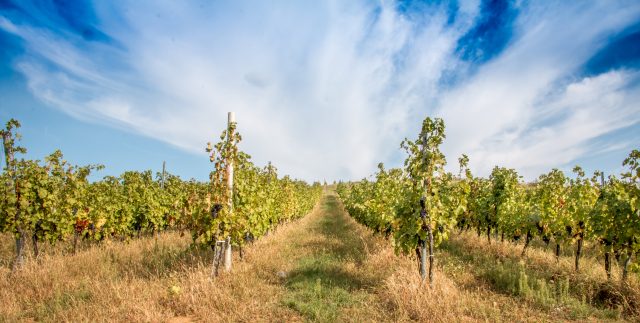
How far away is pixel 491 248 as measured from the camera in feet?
34.6

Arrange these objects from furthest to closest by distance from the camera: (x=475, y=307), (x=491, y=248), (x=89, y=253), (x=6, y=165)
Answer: (x=491, y=248) → (x=89, y=253) → (x=6, y=165) → (x=475, y=307)

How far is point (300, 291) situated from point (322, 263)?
2.14m

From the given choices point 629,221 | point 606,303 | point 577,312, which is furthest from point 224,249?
point 629,221

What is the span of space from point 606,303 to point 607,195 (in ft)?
9.85

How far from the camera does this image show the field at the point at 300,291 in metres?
5.44

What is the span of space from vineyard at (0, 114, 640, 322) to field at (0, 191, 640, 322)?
3cm

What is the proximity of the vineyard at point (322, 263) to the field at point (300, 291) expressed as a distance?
1.3 inches

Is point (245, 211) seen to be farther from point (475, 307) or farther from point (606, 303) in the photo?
point (606, 303)

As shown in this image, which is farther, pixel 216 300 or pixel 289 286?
pixel 289 286

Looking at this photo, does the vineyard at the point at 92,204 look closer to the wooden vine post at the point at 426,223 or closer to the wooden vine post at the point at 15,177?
the wooden vine post at the point at 15,177

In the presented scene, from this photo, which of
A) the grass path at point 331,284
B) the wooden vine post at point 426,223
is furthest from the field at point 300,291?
the wooden vine post at point 426,223

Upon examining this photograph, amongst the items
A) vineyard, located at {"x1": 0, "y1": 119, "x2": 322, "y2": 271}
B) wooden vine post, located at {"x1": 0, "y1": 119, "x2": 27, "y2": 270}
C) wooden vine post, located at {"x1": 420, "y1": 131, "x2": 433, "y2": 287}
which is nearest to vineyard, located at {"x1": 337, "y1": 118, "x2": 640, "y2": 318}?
wooden vine post, located at {"x1": 420, "y1": 131, "x2": 433, "y2": 287}

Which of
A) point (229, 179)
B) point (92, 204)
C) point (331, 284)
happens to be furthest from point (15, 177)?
point (331, 284)

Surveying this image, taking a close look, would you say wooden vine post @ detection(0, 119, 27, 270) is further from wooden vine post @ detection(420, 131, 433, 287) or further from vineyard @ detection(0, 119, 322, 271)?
wooden vine post @ detection(420, 131, 433, 287)
